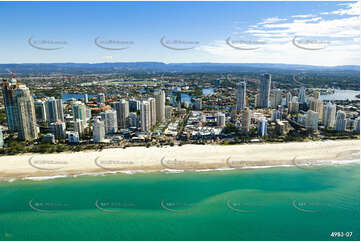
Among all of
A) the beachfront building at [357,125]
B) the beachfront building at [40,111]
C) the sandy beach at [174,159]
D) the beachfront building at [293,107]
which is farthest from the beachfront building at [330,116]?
the beachfront building at [40,111]

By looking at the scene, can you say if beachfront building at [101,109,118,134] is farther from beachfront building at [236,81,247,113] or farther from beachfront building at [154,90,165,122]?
beachfront building at [236,81,247,113]

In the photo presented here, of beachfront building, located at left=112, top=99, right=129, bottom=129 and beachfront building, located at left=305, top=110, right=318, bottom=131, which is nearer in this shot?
beachfront building, located at left=305, top=110, right=318, bottom=131

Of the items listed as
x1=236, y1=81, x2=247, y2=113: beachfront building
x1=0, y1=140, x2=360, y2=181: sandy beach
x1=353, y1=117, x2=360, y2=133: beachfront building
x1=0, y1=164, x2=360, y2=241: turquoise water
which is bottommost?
x1=0, y1=164, x2=360, y2=241: turquoise water

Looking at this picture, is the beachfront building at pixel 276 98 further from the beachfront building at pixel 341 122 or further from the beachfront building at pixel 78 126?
the beachfront building at pixel 78 126

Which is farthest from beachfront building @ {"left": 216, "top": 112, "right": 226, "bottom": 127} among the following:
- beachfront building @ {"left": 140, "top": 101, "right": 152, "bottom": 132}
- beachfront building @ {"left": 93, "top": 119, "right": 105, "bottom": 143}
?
beachfront building @ {"left": 93, "top": 119, "right": 105, "bottom": 143}

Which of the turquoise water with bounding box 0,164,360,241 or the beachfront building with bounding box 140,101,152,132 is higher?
the beachfront building with bounding box 140,101,152,132

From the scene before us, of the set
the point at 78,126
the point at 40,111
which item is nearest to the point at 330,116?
the point at 78,126
